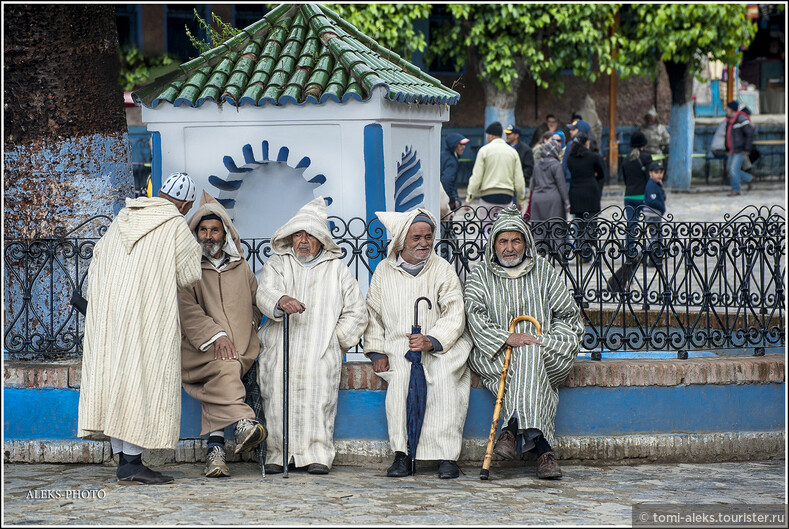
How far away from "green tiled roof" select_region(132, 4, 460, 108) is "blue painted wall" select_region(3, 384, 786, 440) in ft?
6.85

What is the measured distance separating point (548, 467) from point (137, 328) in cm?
237

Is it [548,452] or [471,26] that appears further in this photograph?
[471,26]

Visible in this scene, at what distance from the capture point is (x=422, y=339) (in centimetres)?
660

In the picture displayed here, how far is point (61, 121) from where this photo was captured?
758cm

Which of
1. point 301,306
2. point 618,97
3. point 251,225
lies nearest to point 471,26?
point 618,97

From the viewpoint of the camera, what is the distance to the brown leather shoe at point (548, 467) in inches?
255

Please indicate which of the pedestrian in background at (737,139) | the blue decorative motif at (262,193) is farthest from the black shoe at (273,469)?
the pedestrian in background at (737,139)

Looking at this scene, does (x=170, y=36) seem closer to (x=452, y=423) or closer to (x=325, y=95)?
(x=325, y=95)

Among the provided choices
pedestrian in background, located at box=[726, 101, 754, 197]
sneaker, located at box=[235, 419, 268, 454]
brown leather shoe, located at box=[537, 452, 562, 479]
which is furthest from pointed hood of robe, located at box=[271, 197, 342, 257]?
pedestrian in background, located at box=[726, 101, 754, 197]

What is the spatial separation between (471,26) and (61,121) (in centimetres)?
1537

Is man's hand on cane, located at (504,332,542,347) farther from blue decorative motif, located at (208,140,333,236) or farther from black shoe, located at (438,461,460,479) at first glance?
blue decorative motif, located at (208,140,333,236)

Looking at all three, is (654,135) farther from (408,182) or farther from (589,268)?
(589,268)

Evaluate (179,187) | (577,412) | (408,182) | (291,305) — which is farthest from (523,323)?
(179,187)

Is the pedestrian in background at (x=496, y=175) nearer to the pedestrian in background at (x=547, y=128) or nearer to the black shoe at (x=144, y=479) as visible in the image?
the pedestrian in background at (x=547, y=128)
